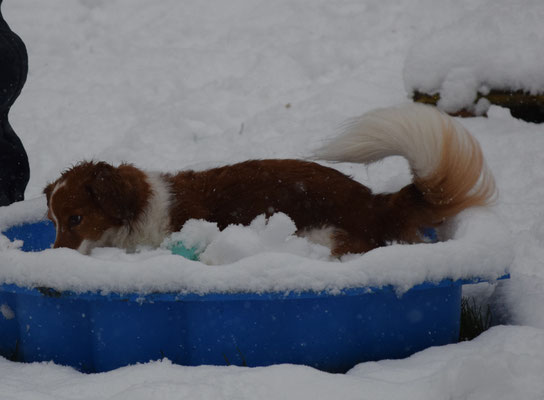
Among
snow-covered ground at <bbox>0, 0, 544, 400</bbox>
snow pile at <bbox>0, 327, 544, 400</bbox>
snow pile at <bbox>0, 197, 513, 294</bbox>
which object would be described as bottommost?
snow-covered ground at <bbox>0, 0, 544, 400</bbox>

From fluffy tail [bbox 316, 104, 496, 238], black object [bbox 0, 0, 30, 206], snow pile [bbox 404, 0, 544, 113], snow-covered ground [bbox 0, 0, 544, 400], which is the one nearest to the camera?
snow-covered ground [bbox 0, 0, 544, 400]

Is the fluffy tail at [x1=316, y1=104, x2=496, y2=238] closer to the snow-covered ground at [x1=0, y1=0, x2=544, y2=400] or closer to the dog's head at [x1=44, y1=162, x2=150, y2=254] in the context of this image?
the snow-covered ground at [x1=0, y1=0, x2=544, y2=400]

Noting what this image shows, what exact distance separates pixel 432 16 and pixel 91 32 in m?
3.69

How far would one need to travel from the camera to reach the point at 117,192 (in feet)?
9.64

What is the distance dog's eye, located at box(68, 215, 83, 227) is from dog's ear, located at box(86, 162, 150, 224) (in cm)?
9

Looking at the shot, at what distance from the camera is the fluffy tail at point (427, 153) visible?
2.72 metres

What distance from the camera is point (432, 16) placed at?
756cm

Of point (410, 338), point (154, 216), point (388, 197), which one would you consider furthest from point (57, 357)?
point (388, 197)

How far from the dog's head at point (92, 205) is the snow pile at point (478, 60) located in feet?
9.33

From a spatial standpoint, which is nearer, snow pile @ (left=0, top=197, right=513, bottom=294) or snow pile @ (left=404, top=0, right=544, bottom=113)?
snow pile @ (left=0, top=197, right=513, bottom=294)

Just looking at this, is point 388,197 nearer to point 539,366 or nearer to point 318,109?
point 539,366

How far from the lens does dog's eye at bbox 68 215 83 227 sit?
114 inches

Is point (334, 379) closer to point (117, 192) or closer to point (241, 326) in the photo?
point (241, 326)

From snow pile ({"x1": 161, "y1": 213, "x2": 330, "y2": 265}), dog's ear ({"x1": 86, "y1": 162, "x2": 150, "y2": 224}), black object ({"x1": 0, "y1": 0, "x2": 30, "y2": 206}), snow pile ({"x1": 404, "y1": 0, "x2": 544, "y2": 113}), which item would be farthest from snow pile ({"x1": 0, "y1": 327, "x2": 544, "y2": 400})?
snow pile ({"x1": 404, "y1": 0, "x2": 544, "y2": 113})
